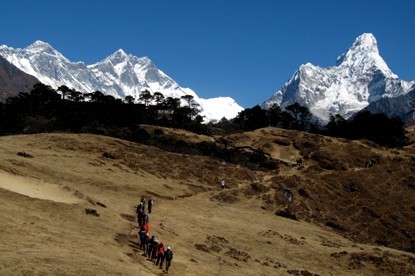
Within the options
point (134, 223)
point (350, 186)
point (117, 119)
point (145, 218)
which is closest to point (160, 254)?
point (145, 218)

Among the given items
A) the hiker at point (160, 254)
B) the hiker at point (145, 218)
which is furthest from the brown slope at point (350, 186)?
the hiker at point (160, 254)

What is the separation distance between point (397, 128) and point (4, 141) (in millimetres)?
95728

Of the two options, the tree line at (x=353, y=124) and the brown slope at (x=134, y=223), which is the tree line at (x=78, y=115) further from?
the tree line at (x=353, y=124)

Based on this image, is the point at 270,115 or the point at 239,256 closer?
A: the point at 239,256

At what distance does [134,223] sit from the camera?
128 ft

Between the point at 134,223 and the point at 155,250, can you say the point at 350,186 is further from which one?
the point at 155,250

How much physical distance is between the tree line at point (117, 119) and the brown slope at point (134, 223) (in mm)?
20056

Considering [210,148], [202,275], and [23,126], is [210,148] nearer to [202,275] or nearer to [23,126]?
[23,126]

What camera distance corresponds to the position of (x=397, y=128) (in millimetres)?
122250

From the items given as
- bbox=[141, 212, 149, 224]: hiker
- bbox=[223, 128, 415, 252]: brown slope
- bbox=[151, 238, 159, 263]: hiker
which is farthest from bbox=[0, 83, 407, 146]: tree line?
bbox=[151, 238, 159, 263]: hiker

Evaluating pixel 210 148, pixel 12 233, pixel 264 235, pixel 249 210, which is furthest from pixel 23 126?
pixel 12 233

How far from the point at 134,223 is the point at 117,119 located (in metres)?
74.5

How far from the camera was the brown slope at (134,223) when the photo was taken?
87.5 feet

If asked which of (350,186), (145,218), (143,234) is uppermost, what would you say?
(350,186)
